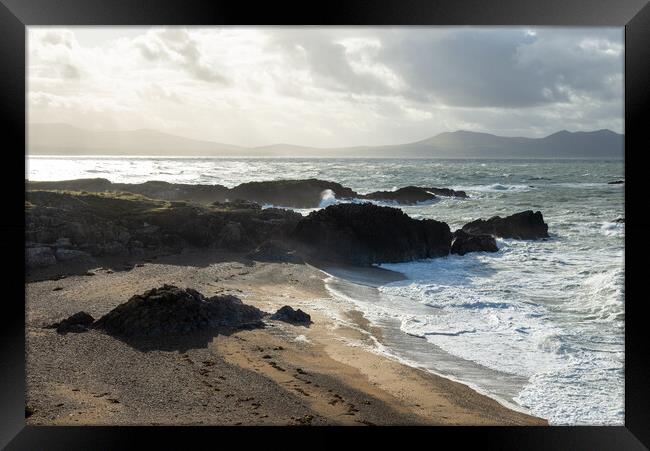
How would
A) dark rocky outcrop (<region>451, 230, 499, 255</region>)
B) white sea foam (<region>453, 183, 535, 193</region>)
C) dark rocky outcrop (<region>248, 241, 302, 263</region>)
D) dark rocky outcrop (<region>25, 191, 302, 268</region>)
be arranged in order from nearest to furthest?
dark rocky outcrop (<region>25, 191, 302, 268</region>) < dark rocky outcrop (<region>248, 241, 302, 263</region>) < dark rocky outcrop (<region>451, 230, 499, 255</region>) < white sea foam (<region>453, 183, 535, 193</region>)

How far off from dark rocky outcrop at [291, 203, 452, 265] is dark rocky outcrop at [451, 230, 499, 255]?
0.62ft

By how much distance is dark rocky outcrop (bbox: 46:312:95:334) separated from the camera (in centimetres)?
582

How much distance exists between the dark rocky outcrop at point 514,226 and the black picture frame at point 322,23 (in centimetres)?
778

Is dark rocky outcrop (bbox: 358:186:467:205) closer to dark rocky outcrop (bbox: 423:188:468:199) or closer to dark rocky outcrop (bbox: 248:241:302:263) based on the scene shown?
dark rocky outcrop (bbox: 423:188:468:199)

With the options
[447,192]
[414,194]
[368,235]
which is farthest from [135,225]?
[447,192]

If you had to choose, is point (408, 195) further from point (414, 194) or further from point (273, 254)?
point (273, 254)

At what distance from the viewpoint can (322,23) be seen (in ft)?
12.8

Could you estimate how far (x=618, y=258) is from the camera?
9.93 m

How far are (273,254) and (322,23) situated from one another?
7243 millimetres

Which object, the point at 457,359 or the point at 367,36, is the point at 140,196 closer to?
the point at 367,36

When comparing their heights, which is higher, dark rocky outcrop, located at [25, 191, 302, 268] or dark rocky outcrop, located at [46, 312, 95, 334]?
dark rocky outcrop, located at [25, 191, 302, 268]

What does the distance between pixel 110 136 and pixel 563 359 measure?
8864 mm

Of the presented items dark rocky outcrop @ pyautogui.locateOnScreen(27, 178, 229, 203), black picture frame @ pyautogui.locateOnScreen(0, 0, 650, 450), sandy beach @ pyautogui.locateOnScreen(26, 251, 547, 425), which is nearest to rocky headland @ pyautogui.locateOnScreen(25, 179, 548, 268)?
dark rocky outcrop @ pyautogui.locateOnScreen(27, 178, 229, 203)

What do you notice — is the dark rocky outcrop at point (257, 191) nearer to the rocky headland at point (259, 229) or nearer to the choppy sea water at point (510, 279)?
the rocky headland at point (259, 229)
